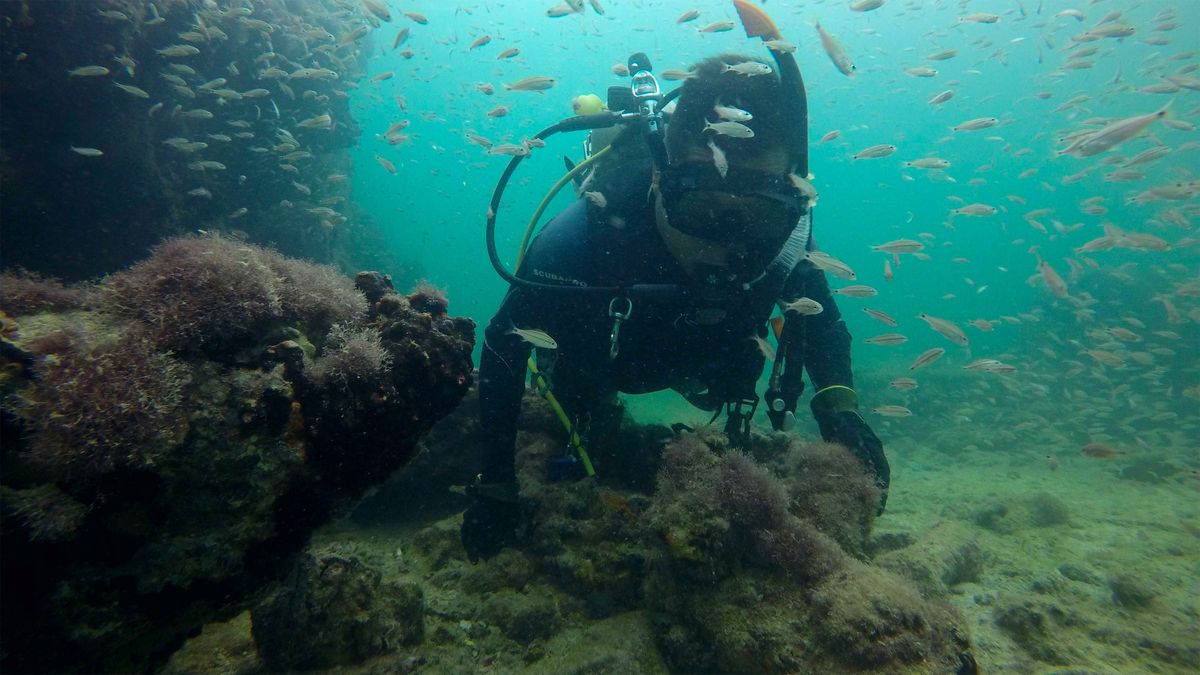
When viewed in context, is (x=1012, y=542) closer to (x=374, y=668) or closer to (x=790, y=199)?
(x=790, y=199)

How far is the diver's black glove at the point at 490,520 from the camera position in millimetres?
3902

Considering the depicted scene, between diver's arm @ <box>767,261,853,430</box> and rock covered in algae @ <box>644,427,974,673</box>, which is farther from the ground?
diver's arm @ <box>767,261,853,430</box>

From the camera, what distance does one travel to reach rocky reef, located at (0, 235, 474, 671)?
5.81ft

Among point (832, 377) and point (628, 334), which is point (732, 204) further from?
point (832, 377)

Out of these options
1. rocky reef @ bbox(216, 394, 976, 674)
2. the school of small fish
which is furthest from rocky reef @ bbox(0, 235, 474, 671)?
the school of small fish

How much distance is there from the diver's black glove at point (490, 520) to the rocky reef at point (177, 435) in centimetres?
127

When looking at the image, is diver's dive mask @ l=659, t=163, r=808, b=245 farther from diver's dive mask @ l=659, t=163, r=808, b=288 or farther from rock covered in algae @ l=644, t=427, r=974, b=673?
rock covered in algae @ l=644, t=427, r=974, b=673

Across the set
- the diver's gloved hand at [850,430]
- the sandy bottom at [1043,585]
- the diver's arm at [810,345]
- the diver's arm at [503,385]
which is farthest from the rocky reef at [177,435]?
the diver's gloved hand at [850,430]

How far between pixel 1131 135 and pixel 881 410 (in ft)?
16.2

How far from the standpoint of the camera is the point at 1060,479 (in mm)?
12109

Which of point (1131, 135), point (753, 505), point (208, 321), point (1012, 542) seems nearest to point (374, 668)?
point (208, 321)

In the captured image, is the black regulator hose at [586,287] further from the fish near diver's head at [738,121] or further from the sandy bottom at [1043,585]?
the sandy bottom at [1043,585]

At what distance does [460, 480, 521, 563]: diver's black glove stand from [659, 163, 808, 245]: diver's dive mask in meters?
2.62

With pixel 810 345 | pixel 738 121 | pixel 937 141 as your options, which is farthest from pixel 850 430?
pixel 937 141
